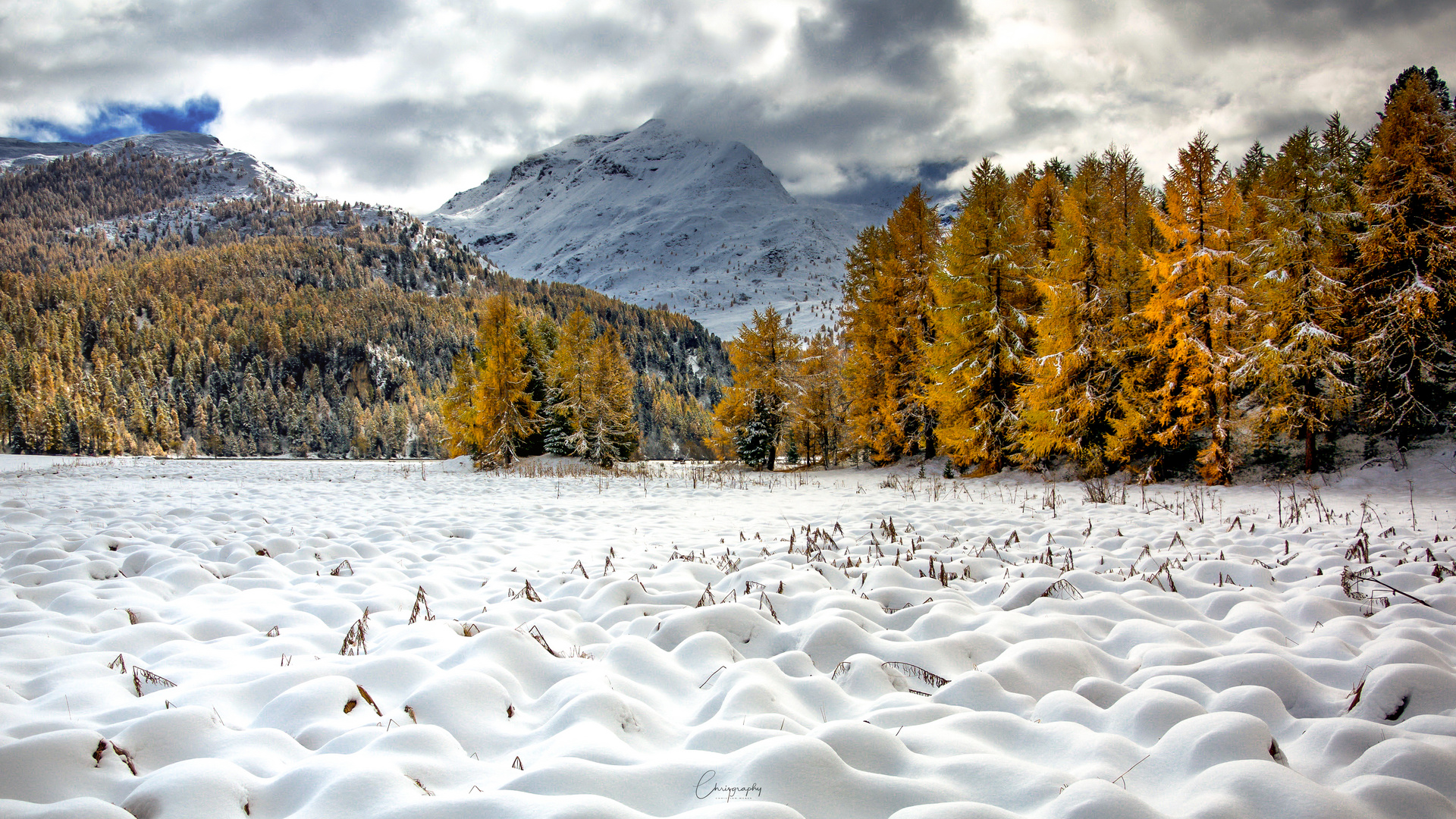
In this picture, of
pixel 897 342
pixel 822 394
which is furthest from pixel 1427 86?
pixel 822 394

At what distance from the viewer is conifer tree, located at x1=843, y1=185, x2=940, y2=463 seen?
22.4 metres

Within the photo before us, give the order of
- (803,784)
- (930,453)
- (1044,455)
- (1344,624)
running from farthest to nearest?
(930,453)
(1044,455)
(1344,624)
(803,784)

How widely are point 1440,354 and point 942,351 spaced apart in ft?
36.7

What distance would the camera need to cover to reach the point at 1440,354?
1357 centimetres

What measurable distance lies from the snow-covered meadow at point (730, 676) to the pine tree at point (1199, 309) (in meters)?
9.69

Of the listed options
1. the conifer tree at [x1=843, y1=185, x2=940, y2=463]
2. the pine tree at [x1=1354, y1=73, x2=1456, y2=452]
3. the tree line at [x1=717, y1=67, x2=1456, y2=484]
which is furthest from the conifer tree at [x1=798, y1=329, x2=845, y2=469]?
the pine tree at [x1=1354, y1=73, x2=1456, y2=452]

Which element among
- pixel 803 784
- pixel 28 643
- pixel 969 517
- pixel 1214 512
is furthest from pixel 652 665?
pixel 1214 512

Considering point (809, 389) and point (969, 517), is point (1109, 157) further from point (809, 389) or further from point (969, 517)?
point (969, 517)

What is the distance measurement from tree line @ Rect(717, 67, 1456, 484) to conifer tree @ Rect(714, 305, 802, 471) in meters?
4.13

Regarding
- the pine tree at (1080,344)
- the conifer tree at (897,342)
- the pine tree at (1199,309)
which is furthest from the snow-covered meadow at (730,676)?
the conifer tree at (897,342)

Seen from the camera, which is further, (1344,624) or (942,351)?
(942,351)

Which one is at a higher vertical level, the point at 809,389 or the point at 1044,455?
the point at 809,389

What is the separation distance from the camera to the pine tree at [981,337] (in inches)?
734

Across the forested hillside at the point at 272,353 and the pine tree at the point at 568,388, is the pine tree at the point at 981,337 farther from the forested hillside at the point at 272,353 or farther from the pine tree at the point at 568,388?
the forested hillside at the point at 272,353
